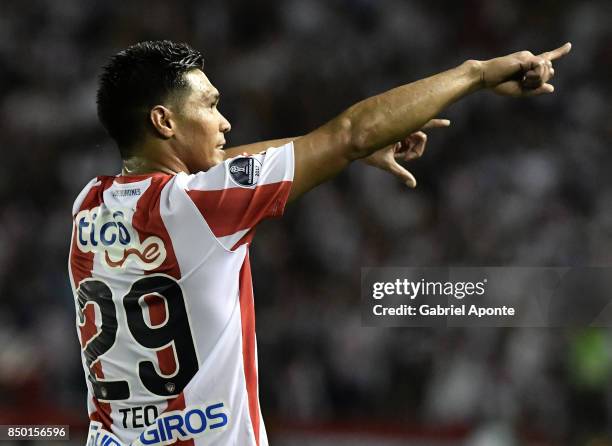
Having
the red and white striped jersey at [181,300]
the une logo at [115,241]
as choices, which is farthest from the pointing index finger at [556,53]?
the une logo at [115,241]

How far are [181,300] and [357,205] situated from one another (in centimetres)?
600

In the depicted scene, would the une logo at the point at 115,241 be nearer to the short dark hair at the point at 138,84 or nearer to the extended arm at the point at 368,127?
the short dark hair at the point at 138,84

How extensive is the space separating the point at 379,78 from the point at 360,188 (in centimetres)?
133

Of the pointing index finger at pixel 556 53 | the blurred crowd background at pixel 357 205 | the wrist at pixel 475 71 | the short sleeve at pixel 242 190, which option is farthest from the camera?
the blurred crowd background at pixel 357 205

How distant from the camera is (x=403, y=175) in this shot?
9.50 feet

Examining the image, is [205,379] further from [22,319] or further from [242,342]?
[22,319]

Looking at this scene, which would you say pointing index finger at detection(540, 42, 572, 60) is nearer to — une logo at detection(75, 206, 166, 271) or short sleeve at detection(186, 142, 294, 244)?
short sleeve at detection(186, 142, 294, 244)

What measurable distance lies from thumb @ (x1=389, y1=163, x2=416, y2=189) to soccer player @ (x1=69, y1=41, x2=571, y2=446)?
1.07ft

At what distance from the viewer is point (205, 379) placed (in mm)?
2486

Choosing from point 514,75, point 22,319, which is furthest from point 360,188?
point 514,75

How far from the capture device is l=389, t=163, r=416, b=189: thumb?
2.84 metres

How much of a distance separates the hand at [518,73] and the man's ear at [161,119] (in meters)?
0.88

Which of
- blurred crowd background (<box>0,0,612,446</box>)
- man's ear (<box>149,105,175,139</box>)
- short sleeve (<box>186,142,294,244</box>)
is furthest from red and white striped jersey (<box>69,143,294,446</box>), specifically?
blurred crowd background (<box>0,0,612,446</box>)

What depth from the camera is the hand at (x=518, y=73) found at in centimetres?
268
